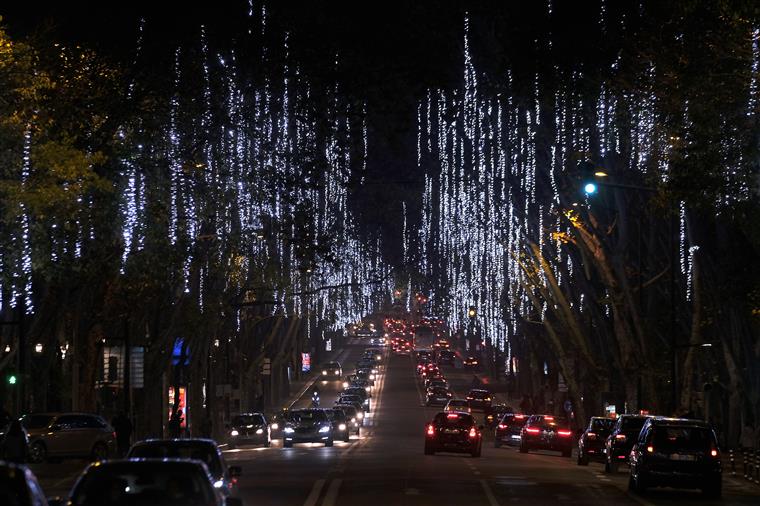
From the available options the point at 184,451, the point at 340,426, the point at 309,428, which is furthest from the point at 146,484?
the point at 340,426

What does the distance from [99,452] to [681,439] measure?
18535 mm

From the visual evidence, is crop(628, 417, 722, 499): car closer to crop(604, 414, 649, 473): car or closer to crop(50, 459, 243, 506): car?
crop(604, 414, 649, 473): car

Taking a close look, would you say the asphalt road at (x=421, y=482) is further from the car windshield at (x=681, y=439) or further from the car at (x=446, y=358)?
the car at (x=446, y=358)

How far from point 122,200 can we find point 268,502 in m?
10.0

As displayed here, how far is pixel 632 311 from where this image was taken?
48.3 m

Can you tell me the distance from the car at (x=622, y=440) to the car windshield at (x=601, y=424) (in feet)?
15.6

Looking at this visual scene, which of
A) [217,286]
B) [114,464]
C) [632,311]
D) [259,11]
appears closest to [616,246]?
[632,311]

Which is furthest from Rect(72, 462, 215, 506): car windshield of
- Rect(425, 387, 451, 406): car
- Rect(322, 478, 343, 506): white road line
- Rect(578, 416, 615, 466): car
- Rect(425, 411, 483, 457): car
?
Rect(425, 387, 451, 406): car

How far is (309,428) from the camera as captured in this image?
5500 centimetres

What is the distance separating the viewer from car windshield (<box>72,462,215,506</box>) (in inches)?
526

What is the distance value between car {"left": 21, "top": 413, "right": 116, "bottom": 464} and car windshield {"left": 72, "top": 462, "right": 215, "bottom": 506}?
26777mm

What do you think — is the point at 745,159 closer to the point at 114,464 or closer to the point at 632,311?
the point at 114,464

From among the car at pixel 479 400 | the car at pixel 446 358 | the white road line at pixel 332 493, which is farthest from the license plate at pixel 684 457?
the car at pixel 446 358

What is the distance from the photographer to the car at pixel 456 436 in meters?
43.4
